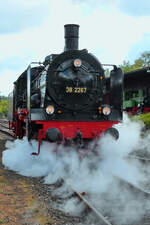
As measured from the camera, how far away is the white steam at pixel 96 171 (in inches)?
174

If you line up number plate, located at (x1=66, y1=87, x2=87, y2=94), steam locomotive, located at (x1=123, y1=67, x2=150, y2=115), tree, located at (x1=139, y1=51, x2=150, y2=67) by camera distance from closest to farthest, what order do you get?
number plate, located at (x1=66, y1=87, x2=87, y2=94) → steam locomotive, located at (x1=123, y1=67, x2=150, y2=115) → tree, located at (x1=139, y1=51, x2=150, y2=67)

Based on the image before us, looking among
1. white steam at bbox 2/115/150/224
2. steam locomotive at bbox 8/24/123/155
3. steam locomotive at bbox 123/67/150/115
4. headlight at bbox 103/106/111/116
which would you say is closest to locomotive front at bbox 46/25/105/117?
steam locomotive at bbox 8/24/123/155

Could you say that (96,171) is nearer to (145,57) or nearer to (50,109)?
(50,109)

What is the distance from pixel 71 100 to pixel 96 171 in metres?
1.69

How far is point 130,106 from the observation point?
20.9m

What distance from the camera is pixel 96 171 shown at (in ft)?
20.8

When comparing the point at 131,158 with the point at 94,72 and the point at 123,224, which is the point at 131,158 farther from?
the point at 123,224

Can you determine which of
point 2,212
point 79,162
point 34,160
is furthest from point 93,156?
point 2,212

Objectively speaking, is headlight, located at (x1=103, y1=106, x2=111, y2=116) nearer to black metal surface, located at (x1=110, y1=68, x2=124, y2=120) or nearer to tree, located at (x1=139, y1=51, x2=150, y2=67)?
black metal surface, located at (x1=110, y1=68, x2=124, y2=120)

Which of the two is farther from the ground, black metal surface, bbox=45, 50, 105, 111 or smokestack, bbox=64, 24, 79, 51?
smokestack, bbox=64, 24, 79, 51

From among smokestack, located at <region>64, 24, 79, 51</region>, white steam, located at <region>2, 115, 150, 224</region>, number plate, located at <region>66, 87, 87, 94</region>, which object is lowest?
white steam, located at <region>2, 115, 150, 224</region>

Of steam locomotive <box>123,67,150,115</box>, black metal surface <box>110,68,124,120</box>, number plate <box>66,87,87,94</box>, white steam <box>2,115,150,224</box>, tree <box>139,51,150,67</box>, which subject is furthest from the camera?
tree <box>139,51,150,67</box>

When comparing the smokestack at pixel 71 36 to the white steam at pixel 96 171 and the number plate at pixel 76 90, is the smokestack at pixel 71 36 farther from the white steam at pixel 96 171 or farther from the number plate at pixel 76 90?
the white steam at pixel 96 171

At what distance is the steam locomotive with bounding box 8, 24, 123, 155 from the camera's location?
658 cm
